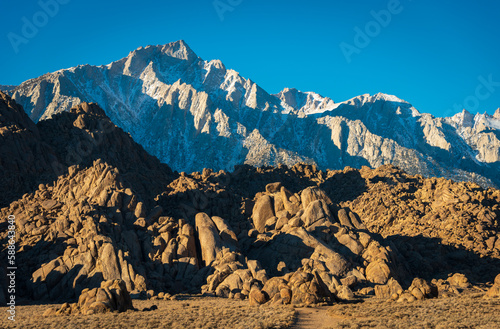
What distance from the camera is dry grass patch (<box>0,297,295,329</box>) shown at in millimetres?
37406

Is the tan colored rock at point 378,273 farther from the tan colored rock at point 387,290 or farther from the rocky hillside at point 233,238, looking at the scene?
the tan colored rock at point 387,290

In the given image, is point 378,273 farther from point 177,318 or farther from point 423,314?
point 177,318

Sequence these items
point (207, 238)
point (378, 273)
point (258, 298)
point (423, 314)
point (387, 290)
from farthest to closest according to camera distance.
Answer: point (207, 238)
point (378, 273)
point (387, 290)
point (258, 298)
point (423, 314)

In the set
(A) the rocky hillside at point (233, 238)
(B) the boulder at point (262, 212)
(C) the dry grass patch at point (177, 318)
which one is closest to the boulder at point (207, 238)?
(A) the rocky hillside at point (233, 238)

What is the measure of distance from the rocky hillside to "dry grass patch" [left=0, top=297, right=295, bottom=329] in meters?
5.42

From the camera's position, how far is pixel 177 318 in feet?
133

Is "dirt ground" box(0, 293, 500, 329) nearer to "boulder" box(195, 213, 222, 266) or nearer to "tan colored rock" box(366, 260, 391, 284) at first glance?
"tan colored rock" box(366, 260, 391, 284)

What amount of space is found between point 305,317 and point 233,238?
116 ft

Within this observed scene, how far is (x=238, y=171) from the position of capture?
441 feet

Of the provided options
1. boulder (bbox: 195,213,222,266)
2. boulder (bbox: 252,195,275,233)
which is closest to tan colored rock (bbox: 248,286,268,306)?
boulder (bbox: 195,213,222,266)

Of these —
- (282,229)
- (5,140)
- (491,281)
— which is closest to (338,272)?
(282,229)

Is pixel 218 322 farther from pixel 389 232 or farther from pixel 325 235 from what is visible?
pixel 389 232

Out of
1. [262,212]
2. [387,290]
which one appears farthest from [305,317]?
[262,212]

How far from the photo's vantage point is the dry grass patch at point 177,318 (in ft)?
123
